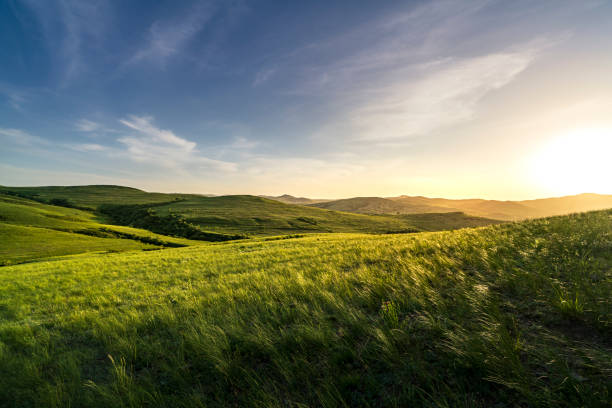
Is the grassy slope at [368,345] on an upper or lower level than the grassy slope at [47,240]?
upper

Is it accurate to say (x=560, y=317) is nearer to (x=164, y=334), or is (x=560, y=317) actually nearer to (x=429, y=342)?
(x=429, y=342)

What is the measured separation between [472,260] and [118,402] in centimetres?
680

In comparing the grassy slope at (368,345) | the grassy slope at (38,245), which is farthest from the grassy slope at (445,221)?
the grassy slope at (368,345)

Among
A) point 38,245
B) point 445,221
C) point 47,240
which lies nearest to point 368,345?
point 38,245

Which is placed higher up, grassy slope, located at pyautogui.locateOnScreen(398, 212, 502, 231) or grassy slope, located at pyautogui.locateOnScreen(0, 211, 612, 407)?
grassy slope, located at pyautogui.locateOnScreen(0, 211, 612, 407)

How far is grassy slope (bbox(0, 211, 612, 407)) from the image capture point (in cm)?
219

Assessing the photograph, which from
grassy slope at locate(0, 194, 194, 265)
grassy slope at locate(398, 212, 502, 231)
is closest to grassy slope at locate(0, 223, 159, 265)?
grassy slope at locate(0, 194, 194, 265)

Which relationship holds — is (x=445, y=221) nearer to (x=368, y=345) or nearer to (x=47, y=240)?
(x=368, y=345)

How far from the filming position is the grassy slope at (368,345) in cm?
219

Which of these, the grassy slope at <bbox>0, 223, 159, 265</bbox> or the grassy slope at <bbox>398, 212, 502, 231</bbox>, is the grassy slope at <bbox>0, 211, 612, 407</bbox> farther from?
the grassy slope at <bbox>398, 212, 502, 231</bbox>

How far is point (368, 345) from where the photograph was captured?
296 cm

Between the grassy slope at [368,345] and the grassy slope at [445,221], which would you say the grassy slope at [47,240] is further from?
the grassy slope at [445,221]

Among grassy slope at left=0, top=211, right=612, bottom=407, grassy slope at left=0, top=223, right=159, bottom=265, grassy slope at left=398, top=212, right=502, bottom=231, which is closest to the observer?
Result: grassy slope at left=0, top=211, right=612, bottom=407

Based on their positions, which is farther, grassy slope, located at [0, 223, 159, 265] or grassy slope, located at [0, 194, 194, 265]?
grassy slope, located at [0, 194, 194, 265]
